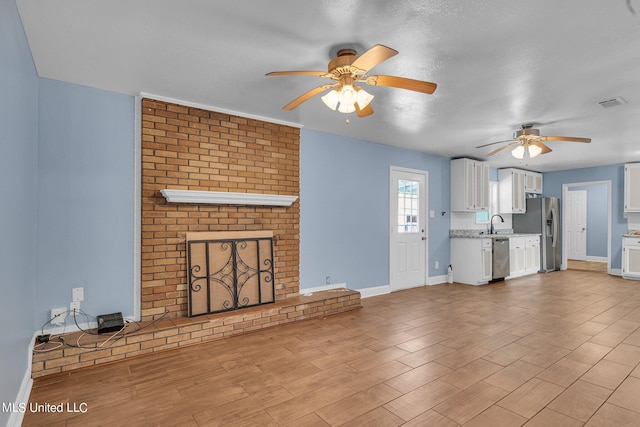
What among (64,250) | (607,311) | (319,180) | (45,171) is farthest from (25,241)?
(607,311)

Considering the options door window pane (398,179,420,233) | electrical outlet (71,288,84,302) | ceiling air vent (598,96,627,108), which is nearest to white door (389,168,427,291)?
door window pane (398,179,420,233)

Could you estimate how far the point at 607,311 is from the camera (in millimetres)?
4332

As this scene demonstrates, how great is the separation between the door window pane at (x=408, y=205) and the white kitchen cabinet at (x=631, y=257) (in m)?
4.40

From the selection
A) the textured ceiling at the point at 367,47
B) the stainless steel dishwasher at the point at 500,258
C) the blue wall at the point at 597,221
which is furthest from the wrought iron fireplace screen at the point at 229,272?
the blue wall at the point at 597,221

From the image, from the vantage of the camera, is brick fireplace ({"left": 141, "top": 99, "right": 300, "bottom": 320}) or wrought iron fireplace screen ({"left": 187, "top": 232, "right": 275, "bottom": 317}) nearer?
brick fireplace ({"left": 141, "top": 99, "right": 300, "bottom": 320})

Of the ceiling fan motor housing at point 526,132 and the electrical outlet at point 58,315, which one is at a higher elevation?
the ceiling fan motor housing at point 526,132

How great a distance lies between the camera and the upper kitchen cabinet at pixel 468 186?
6.35 meters

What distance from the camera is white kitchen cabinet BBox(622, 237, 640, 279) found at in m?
6.48

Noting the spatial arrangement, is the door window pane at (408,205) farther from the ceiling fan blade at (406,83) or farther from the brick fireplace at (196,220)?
the ceiling fan blade at (406,83)

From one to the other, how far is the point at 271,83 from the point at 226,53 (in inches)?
23.0

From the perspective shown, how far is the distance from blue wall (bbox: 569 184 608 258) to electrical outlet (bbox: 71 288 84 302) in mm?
11166

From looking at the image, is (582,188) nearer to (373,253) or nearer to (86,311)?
(373,253)

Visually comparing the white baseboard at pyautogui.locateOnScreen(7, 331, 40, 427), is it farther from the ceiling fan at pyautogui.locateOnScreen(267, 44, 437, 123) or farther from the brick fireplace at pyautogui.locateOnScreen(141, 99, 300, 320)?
the ceiling fan at pyautogui.locateOnScreen(267, 44, 437, 123)

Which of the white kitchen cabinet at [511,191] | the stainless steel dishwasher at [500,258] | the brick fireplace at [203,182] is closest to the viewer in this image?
the brick fireplace at [203,182]
